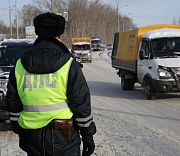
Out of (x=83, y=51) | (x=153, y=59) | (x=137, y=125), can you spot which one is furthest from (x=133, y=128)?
(x=83, y=51)

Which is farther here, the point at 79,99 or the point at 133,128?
the point at 133,128

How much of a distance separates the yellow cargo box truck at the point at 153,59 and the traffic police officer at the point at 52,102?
760 centimetres

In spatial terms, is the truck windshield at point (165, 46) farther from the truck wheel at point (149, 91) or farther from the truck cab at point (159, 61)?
the truck wheel at point (149, 91)

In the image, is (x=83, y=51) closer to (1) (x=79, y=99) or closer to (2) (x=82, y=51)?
Answer: (2) (x=82, y=51)

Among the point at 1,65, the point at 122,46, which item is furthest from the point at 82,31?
the point at 1,65

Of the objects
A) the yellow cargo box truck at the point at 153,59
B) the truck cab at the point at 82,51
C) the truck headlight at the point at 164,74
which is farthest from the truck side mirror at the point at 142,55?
the truck cab at the point at 82,51

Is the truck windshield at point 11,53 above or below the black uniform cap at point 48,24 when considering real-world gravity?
below

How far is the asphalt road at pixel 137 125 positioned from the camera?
5209 millimetres

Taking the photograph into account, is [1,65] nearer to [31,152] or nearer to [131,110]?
[131,110]

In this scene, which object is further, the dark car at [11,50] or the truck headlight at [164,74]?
the truck headlight at [164,74]

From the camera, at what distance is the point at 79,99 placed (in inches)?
100

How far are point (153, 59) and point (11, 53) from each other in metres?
4.45

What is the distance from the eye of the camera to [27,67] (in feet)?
8.43

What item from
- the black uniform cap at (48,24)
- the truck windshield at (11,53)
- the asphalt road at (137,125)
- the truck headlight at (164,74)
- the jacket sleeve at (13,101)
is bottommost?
the asphalt road at (137,125)
